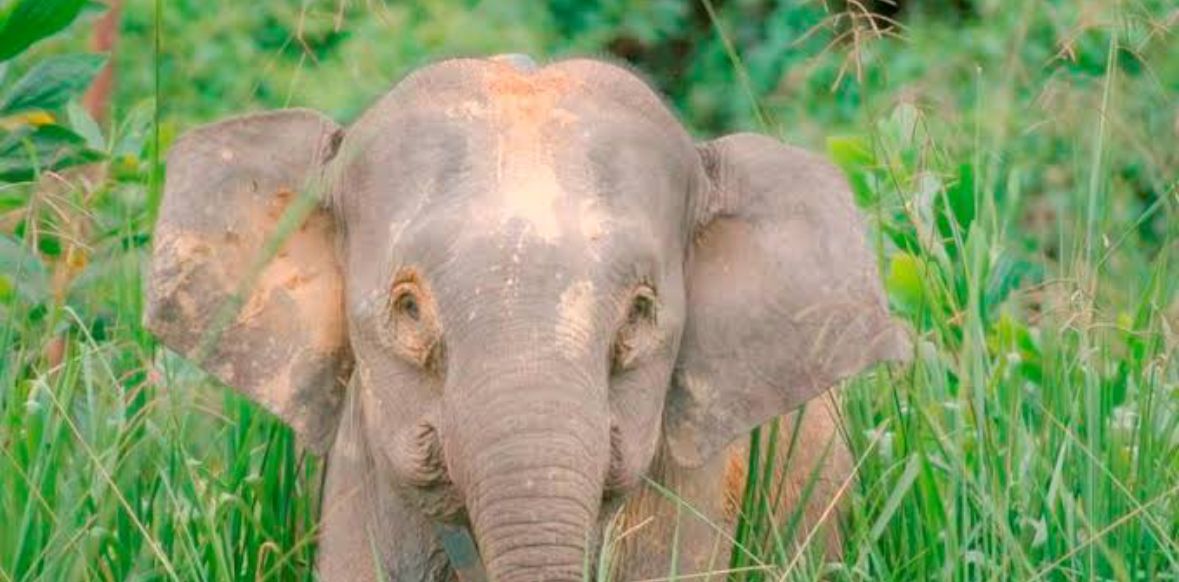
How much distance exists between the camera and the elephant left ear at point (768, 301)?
17.8 ft

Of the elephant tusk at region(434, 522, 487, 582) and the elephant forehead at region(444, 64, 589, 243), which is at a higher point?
the elephant forehead at region(444, 64, 589, 243)

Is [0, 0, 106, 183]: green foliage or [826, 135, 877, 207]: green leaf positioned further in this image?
[826, 135, 877, 207]: green leaf

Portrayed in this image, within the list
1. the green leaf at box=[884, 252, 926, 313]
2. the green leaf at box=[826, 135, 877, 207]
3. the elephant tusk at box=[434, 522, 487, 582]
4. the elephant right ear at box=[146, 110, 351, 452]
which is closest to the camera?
the elephant tusk at box=[434, 522, 487, 582]

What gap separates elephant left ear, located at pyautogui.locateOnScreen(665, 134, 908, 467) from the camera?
542 centimetres

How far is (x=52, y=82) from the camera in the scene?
667cm

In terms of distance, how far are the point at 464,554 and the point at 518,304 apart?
594 millimetres

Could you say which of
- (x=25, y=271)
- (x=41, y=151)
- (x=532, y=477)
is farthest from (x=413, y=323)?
(x=41, y=151)

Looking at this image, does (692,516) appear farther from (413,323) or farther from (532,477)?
(532,477)

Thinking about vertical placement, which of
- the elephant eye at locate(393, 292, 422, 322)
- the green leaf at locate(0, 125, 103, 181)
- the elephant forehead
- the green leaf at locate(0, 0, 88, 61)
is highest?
the elephant forehead

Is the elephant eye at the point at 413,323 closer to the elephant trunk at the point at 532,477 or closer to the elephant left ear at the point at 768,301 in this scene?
the elephant trunk at the point at 532,477

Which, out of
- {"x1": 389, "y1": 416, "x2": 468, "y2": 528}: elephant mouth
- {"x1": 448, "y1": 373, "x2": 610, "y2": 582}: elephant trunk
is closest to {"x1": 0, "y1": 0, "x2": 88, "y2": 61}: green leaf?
{"x1": 389, "y1": 416, "x2": 468, "y2": 528}: elephant mouth

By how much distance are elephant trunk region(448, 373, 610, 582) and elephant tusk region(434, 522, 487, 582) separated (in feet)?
1.59

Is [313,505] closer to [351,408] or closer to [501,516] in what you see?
[351,408]

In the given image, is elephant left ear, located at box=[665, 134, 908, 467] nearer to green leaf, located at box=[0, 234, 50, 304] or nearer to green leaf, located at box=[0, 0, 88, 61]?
green leaf, located at box=[0, 234, 50, 304]
